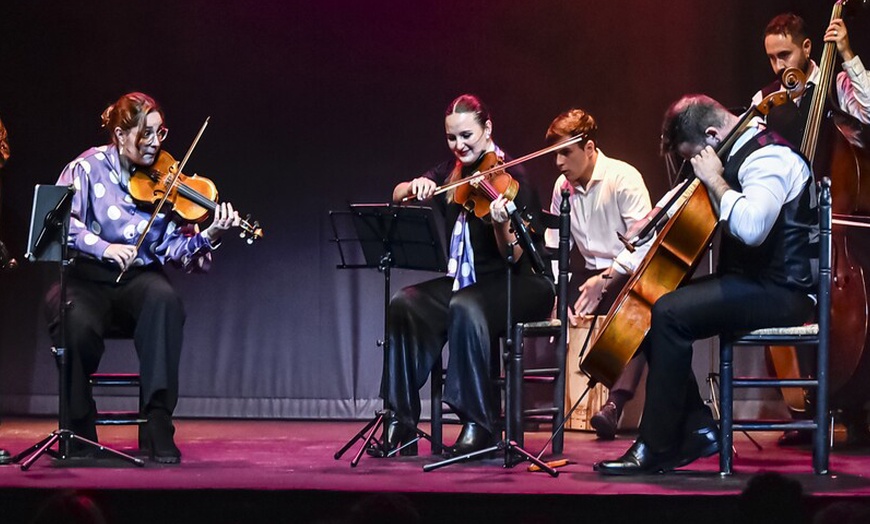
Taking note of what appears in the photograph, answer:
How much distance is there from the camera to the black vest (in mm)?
3877

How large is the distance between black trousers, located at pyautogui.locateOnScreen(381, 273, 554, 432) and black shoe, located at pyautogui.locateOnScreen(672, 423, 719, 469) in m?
0.72

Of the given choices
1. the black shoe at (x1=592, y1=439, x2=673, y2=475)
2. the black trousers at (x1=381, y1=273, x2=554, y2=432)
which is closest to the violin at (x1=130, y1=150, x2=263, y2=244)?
the black trousers at (x1=381, y1=273, x2=554, y2=432)

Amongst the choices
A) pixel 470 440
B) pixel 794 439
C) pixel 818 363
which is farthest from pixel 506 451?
pixel 794 439

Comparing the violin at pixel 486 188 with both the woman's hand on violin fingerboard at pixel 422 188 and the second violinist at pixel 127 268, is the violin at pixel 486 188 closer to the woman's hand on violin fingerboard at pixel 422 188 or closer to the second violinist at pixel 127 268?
the woman's hand on violin fingerboard at pixel 422 188

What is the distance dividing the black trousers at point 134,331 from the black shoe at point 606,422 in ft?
5.92

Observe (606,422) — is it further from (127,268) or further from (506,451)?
(127,268)

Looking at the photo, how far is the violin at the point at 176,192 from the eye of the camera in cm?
442

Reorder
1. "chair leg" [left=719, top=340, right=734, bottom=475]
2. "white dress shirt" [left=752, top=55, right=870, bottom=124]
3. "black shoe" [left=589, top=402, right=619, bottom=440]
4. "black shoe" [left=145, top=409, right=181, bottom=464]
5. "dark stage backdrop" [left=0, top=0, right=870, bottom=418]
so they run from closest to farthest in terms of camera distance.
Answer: "chair leg" [left=719, top=340, right=734, bottom=475] < "black shoe" [left=145, top=409, right=181, bottom=464] < "white dress shirt" [left=752, top=55, right=870, bottom=124] < "black shoe" [left=589, top=402, right=619, bottom=440] < "dark stage backdrop" [left=0, top=0, right=870, bottom=418]

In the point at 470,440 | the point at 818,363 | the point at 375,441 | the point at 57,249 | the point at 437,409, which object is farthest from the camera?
the point at 437,409

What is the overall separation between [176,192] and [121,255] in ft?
1.00

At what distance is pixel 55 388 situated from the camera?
619 cm

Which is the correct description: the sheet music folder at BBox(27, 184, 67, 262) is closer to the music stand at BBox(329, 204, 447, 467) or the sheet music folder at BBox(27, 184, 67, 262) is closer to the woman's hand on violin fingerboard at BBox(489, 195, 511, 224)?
the music stand at BBox(329, 204, 447, 467)

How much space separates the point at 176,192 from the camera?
4.45m

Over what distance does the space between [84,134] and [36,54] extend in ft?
1.56
